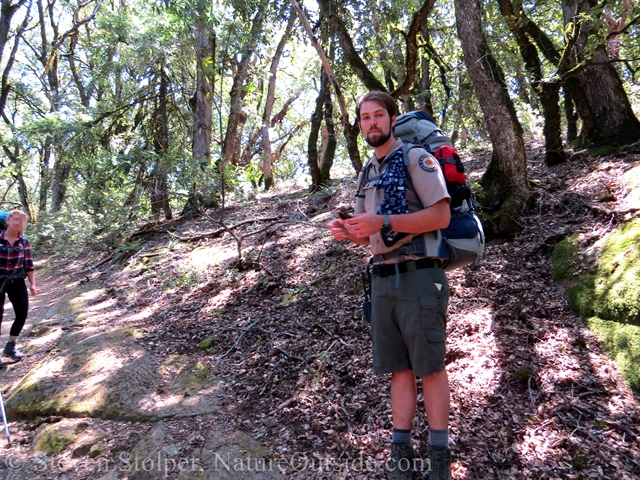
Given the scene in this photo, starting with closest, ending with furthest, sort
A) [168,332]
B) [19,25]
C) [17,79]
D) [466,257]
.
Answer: [466,257]
[168,332]
[19,25]
[17,79]

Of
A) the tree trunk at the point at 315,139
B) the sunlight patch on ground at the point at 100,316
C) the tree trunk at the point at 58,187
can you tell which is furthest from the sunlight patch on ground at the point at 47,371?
the tree trunk at the point at 58,187

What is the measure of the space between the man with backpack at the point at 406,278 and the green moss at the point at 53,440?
286 centimetres

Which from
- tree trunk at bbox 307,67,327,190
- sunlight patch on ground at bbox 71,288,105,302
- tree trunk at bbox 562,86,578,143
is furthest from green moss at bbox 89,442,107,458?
tree trunk at bbox 307,67,327,190

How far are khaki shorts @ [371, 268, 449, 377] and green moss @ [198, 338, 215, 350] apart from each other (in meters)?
3.10

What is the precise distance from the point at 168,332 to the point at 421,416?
389cm

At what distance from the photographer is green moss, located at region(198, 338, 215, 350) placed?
495cm

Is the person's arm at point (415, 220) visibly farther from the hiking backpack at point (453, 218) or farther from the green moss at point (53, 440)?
the green moss at point (53, 440)

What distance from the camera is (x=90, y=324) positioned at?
6.51 m

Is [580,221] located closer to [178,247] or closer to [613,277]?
[613,277]

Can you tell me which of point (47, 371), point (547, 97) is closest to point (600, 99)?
point (547, 97)

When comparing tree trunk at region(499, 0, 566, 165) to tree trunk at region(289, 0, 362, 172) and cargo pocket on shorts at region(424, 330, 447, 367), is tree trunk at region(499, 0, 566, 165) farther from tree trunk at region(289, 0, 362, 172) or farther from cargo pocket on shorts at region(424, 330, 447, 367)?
cargo pocket on shorts at region(424, 330, 447, 367)

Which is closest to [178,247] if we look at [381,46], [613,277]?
[381,46]

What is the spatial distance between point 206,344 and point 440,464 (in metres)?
3.46

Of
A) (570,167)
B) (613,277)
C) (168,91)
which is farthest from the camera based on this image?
(168,91)
